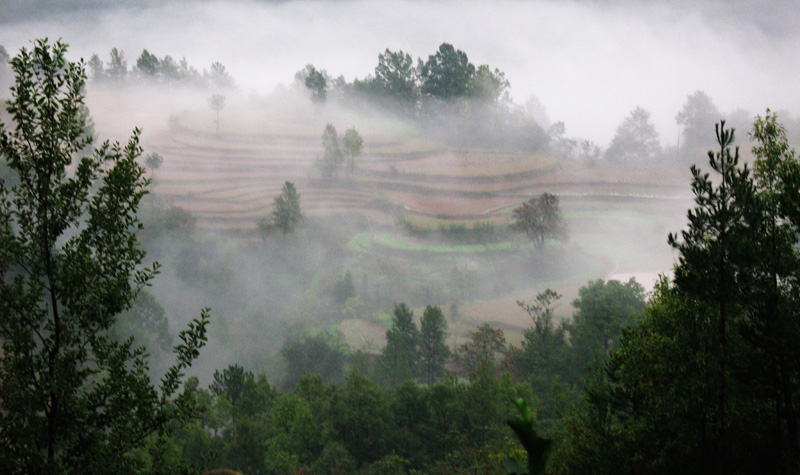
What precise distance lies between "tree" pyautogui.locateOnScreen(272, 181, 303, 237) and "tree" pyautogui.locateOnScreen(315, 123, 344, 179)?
15.3 meters

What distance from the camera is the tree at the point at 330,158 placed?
90.3 metres

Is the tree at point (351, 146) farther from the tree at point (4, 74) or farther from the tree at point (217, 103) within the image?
the tree at point (4, 74)

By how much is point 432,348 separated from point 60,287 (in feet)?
154

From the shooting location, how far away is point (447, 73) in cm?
10794

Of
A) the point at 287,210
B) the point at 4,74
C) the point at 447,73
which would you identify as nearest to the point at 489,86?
the point at 447,73

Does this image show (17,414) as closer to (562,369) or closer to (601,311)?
(562,369)

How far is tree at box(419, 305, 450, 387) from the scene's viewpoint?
53156mm

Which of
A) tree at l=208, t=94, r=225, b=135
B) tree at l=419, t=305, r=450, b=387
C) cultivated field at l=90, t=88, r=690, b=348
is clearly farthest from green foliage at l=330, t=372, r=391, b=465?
tree at l=208, t=94, r=225, b=135

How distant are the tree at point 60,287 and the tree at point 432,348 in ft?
148

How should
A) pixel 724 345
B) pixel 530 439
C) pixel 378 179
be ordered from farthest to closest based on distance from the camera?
pixel 378 179 < pixel 724 345 < pixel 530 439

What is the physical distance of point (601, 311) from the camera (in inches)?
1969

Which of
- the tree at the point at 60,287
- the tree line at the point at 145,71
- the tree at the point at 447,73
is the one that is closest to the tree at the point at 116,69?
the tree line at the point at 145,71

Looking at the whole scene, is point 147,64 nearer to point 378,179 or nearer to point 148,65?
point 148,65

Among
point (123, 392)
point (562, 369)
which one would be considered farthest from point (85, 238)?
point (562, 369)
